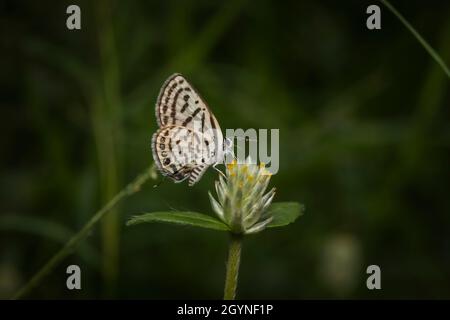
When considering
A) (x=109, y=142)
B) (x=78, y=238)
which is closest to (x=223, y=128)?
(x=109, y=142)

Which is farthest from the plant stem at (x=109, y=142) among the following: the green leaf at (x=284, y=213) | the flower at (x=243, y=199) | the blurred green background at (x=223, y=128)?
the flower at (x=243, y=199)

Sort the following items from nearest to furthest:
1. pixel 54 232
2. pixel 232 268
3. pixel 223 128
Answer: pixel 232 268, pixel 54 232, pixel 223 128

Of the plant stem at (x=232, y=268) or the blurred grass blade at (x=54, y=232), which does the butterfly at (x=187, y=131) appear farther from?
the blurred grass blade at (x=54, y=232)

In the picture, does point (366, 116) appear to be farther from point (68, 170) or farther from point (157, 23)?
point (68, 170)

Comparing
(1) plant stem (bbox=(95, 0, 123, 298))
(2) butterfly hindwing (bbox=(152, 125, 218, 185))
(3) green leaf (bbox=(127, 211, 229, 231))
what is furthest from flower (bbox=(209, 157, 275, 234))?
(1) plant stem (bbox=(95, 0, 123, 298))

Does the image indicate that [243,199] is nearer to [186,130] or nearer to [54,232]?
[186,130]
